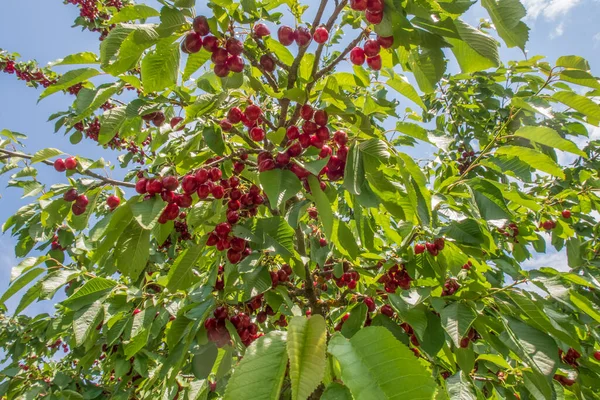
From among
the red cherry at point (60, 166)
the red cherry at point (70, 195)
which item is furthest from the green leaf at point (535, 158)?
the red cherry at point (60, 166)

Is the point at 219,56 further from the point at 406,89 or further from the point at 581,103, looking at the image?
the point at 581,103

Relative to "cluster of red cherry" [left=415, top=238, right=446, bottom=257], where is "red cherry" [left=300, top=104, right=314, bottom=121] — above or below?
above

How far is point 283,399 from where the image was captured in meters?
1.84

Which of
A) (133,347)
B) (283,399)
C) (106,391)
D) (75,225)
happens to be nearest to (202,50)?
(75,225)

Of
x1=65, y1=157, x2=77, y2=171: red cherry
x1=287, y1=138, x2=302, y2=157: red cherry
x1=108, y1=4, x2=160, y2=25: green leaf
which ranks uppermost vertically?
x1=108, y1=4, x2=160, y2=25: green leaf

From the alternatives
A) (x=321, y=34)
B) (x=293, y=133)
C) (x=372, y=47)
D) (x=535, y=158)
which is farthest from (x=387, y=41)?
(x=535, y=158)

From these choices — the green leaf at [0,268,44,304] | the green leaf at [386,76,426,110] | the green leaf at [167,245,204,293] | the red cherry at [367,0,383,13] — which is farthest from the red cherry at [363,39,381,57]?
the green leaf at [0,268,44,304]

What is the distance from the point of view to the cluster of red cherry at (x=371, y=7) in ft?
3.61

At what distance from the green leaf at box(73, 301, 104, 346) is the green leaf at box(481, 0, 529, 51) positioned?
1978mm

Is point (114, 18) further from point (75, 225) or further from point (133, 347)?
point (133, 347)

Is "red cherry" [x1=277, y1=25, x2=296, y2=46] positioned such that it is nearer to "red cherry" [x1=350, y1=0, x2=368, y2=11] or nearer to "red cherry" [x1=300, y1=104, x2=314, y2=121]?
"red cherry" [x1=300, y1=104, x2=314, y2=121]

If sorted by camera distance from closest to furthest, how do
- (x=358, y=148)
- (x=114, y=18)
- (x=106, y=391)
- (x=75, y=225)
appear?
(x=114, y=18), (x=358, y=148), (x=75, y=225), (x=106, y=391)

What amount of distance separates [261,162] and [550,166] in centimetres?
120

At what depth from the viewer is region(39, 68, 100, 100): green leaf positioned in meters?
1.37
